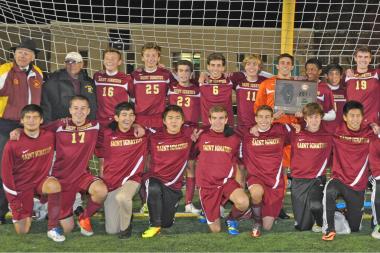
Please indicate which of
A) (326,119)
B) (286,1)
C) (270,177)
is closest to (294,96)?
(326,119)

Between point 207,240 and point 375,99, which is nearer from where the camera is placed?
point 207,240

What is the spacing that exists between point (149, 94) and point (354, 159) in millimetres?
1772

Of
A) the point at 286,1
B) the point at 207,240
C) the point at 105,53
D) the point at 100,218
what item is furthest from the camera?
the point at 286,1

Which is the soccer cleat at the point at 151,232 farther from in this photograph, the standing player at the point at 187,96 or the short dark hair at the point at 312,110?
the short dark hair at the point at 312,110

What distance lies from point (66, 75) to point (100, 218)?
1.20m

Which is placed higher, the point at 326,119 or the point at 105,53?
the point at 105,53

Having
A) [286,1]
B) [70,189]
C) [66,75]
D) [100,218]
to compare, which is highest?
[286,1]

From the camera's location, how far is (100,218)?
3.82 m

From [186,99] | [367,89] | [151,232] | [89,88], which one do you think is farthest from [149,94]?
[367,89]

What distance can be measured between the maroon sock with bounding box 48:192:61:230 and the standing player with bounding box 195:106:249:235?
3.33ft

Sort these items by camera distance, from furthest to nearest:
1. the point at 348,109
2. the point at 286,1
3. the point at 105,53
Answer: the point at 286,1, the point at 105,53, the point at 348,109

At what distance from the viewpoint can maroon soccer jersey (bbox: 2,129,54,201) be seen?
11.0 ft

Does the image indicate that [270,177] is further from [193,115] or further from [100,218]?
[100,218]

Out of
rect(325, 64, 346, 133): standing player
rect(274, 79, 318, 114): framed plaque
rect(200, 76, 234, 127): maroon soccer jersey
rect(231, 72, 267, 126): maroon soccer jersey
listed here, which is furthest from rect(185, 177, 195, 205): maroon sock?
rect(325, 64, 346, 133): standing player
